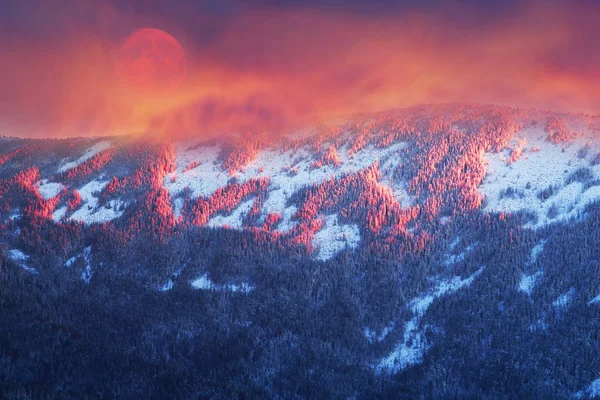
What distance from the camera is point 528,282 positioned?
7912 cm

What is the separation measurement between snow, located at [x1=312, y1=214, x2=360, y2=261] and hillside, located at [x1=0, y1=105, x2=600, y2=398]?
403mm

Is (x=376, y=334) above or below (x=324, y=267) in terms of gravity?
below

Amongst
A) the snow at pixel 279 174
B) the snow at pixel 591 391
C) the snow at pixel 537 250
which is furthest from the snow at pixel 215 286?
the snow at pixel 591 391

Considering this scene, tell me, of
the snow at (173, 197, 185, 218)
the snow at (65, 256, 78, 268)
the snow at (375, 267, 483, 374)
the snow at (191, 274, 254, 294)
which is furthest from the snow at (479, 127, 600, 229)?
the snow at (65, 256, 78, 268)

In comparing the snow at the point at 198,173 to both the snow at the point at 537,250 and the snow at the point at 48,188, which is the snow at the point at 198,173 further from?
the snow at the point at 537,250

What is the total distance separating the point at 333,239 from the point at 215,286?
24.8 m

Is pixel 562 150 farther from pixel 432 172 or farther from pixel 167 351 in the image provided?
pixel 167 351

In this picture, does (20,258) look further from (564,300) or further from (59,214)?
(564,300)

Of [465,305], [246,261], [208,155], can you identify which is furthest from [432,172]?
[208,155]

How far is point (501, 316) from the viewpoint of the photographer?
249 feet

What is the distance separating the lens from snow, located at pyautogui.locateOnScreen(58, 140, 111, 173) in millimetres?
136125

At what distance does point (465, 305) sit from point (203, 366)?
42.8 meters

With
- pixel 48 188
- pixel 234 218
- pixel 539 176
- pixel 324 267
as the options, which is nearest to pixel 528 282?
pixel 539 176

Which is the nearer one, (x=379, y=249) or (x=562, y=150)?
(x=379, y=249)
